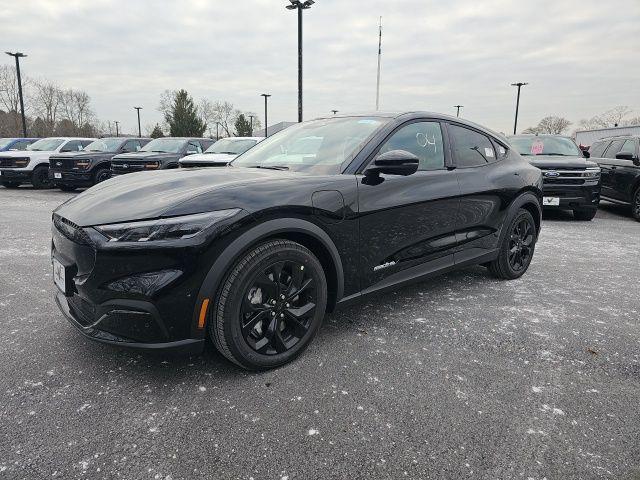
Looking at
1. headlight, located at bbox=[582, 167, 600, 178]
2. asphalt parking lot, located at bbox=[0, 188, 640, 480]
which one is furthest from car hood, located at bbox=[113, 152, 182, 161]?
headlight, located at bbox=[582, 167, 600, 178]

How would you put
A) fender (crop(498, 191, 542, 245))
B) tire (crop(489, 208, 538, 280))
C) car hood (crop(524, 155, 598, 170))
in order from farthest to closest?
car hood (crop(524, 155, 598, 170))
tire (crop(489, 208, 538, 280))
fender (crop(498, 191, 542, 245))

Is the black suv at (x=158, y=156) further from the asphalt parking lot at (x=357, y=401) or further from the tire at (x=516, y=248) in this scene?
the tire at (x=516, y=248)

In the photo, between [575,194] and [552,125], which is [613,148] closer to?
[575,194]

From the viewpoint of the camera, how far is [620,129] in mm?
25891

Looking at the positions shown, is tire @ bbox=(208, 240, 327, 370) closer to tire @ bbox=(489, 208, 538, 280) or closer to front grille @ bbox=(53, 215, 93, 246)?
front grille @ bbox=(53, 215, 93, 246)

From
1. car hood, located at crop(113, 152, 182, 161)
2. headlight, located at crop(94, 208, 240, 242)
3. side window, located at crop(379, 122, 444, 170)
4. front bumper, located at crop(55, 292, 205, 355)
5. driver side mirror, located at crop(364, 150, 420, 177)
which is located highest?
side window, located at crop(379, 122, 444, 170)

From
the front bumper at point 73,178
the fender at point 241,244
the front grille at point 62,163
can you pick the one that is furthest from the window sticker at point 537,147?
the front grille at point 62,163

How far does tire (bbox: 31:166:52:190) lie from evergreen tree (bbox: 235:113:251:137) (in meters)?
51.0

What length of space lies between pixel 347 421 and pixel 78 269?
5.15 feet

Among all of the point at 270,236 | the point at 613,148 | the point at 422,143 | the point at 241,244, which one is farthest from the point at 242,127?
the point at 241,244

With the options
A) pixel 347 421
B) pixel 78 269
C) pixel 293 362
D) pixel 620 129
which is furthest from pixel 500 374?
pixel 620 129

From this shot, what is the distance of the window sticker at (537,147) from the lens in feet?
30.7

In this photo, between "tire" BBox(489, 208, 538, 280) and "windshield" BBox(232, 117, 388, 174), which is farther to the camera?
"tire" BBox(489, 208, 538, 280)

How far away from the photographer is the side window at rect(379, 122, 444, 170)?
3197 mm
